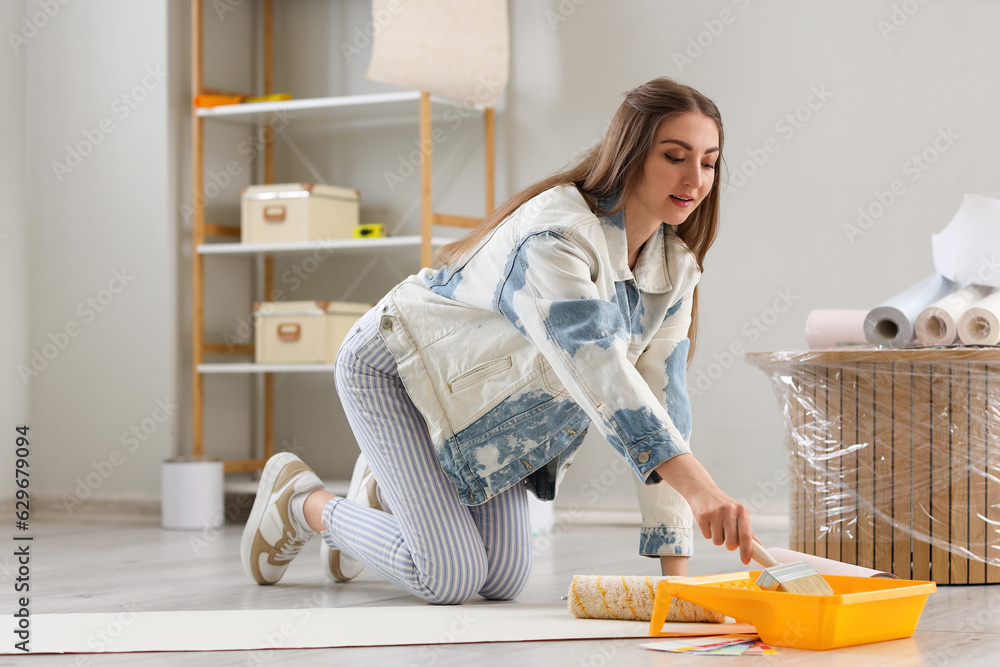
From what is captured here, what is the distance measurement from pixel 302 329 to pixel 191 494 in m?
0.53

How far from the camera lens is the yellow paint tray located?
4.30ft

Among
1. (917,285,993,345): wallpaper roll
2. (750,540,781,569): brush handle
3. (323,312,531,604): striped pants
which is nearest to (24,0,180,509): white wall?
(323,312,531,604): striped pants

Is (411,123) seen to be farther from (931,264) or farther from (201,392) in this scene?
(931,264)

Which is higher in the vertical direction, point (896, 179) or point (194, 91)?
point (194, 91)

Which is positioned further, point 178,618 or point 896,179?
point 896,179

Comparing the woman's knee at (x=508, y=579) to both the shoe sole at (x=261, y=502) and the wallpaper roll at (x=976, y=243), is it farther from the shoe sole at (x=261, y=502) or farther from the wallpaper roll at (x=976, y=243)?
the wallpaper roll at (x=976, y=243)

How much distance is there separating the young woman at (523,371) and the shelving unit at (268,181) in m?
1.25

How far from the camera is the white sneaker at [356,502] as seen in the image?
74.2 inches

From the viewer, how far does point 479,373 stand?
157 centimetres

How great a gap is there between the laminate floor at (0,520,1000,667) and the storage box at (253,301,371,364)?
486mm

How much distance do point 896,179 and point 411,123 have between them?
1347mm

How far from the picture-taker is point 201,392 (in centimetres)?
324

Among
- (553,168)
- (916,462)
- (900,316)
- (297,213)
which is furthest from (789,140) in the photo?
(297,213)

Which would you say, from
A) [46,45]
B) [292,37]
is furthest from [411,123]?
[46,45]
